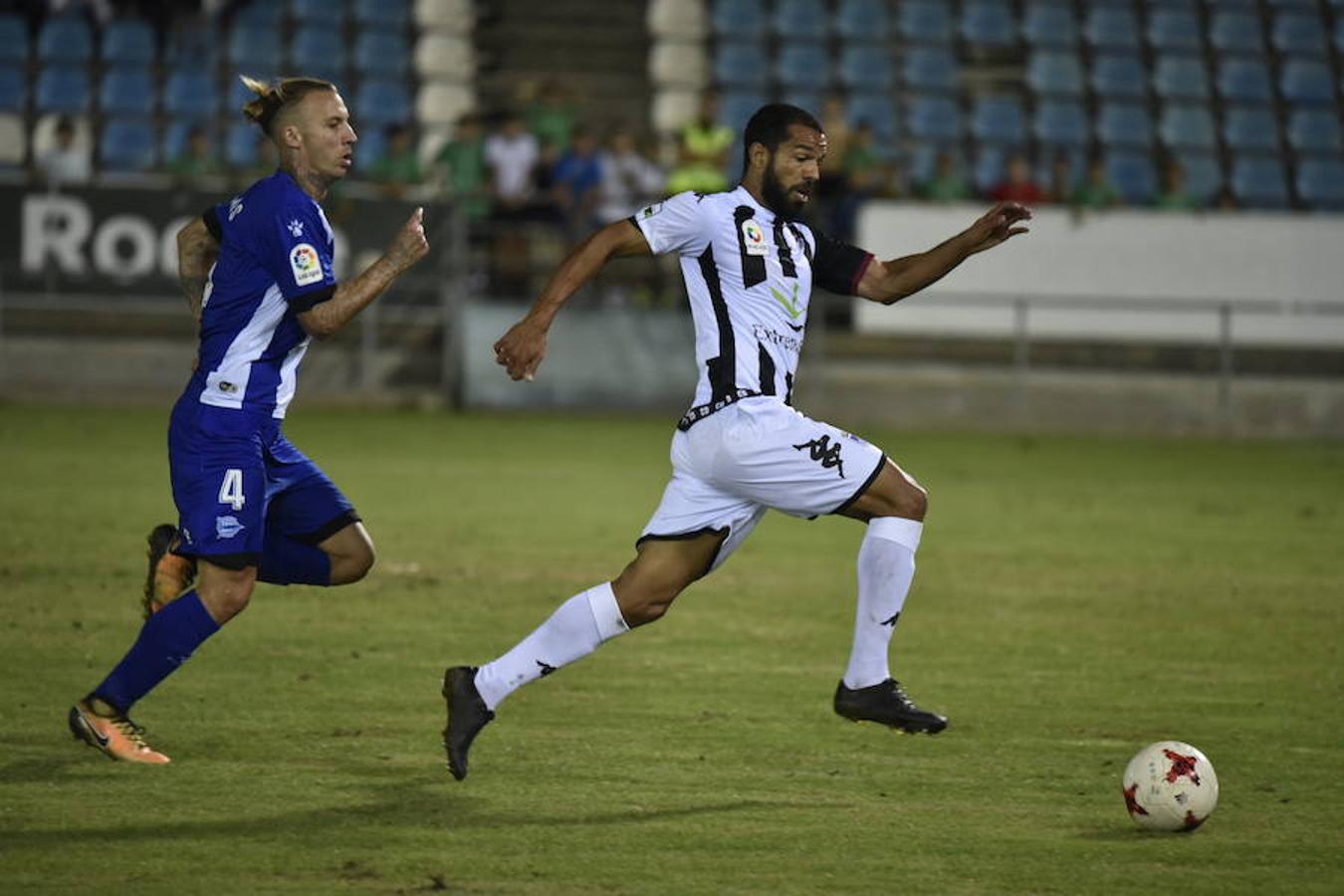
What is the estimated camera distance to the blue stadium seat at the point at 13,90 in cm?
2444

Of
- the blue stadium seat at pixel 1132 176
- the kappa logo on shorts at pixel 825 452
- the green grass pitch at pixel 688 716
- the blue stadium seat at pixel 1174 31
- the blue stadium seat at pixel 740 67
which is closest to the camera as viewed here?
the green grass pitch at pixel 688 716

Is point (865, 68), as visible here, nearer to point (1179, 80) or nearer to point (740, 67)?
point (740, 67)

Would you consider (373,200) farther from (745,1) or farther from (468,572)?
(468,572)

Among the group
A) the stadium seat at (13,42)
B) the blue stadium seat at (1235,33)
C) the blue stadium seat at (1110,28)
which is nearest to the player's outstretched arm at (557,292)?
the stadium seat at (13,42)

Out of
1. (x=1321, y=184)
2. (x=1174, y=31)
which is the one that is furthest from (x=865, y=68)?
(x=1321, y=184)

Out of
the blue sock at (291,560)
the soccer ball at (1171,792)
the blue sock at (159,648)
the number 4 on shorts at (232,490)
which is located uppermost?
the number 4 on shorts at (232,490)

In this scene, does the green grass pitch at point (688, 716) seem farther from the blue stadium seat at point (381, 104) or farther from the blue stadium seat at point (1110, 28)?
the blue stadium seat at point (1110, 28)

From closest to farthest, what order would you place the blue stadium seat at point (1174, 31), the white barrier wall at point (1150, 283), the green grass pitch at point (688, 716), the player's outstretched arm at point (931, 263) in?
the green grass pitch at point (688, 716)
the player's outstretched arm at point (931, 263)
the white barrier wall at point (1150, 283)
the blue stadium seat at point (1174, 31)

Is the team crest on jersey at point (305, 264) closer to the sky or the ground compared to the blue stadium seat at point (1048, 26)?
closer to the ground

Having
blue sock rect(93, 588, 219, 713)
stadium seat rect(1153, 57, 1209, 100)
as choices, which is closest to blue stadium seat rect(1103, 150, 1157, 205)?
stadium seat rect(1153, 57, 1209, 100)

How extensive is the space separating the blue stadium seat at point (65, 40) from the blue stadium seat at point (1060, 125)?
1167 cm

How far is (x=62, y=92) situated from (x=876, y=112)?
981cm

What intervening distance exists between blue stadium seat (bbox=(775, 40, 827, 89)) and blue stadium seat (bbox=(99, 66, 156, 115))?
770 cm

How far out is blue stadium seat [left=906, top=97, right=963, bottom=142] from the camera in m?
26.9
